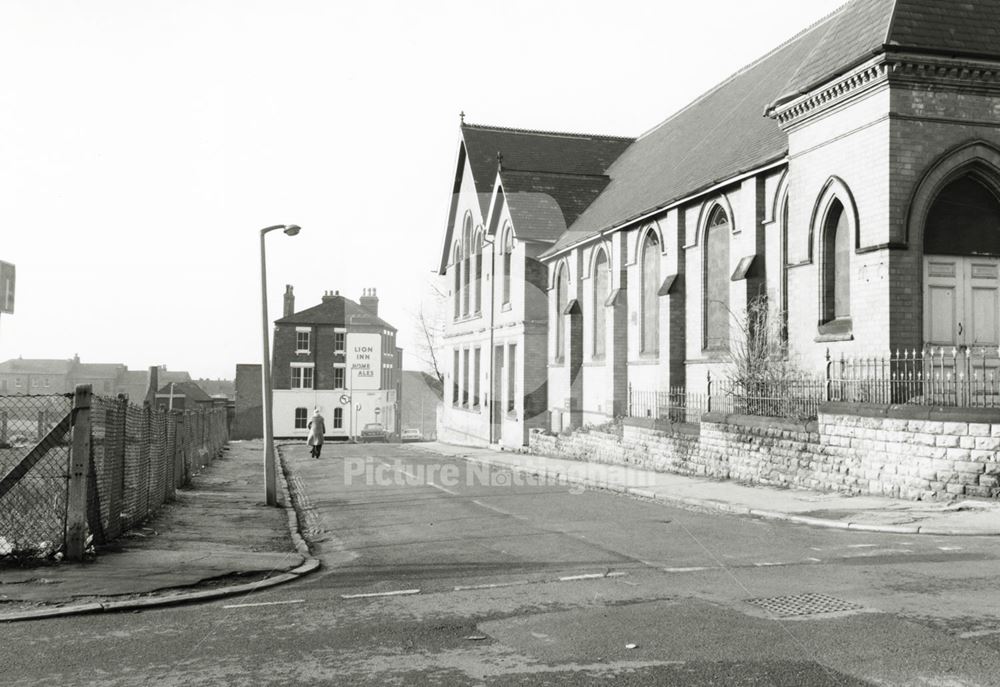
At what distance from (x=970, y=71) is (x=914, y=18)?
1.47 metres

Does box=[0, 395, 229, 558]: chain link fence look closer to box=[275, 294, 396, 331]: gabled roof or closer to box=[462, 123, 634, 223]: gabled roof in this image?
box=[462, 123, 634, 223]: gabled roof

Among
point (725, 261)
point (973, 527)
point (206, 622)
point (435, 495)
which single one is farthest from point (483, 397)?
point (206, 622)

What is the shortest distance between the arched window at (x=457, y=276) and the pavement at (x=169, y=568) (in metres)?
35.5

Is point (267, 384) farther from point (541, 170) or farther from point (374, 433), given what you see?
point (374, 433)

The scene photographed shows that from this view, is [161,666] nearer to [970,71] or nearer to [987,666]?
[987,666]

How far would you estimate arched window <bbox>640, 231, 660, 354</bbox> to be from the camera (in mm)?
28875

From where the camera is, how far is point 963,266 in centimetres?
1747

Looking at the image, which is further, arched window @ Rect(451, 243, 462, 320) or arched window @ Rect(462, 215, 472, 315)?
arched window @ Rect(451, 243, 462, 320)

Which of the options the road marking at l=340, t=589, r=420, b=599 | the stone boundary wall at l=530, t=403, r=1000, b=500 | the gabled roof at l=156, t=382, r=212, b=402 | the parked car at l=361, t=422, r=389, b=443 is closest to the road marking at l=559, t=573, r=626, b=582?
the road marking at l=340, t=589, r=420, b=599

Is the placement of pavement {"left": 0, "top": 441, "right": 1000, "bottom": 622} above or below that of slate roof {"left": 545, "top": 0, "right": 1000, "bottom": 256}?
below

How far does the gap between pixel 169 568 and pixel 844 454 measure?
11535mm

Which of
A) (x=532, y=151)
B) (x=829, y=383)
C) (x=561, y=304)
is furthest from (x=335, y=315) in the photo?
(x=829, y=383)

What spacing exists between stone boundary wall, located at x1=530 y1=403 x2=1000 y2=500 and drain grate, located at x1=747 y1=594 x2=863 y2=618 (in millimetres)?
7325

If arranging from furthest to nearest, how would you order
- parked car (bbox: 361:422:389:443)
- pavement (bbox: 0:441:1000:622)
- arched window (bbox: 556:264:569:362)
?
parked car (bbox: 361:422:389:443)
arched window (bbox: 556:264:569:362)
pavement (bbox: 0:441:1000:622)
